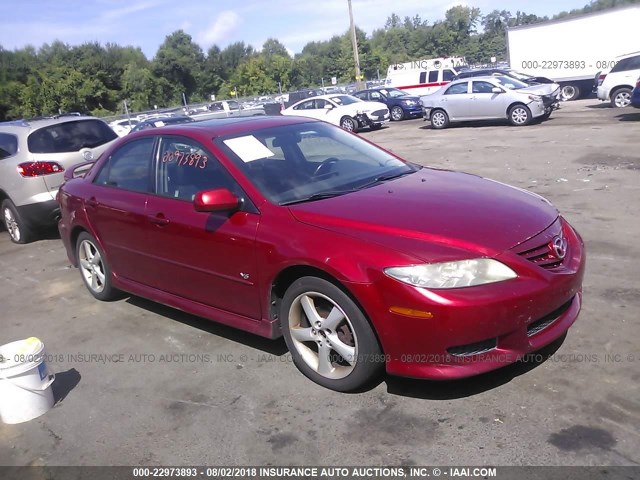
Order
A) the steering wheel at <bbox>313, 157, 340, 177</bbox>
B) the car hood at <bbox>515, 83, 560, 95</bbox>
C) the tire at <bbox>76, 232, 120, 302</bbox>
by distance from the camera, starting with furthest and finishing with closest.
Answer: the car hood at <bbox>515, 83, 560, 95</bbox> < the tire at <bbox>76, 232, 120, 302</bbox> < the steering wheel at <bbox>313, 157, 340, 177</bbox>

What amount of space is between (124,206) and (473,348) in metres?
3.01

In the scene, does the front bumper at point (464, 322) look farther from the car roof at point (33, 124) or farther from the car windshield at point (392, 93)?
the car windshield at point (392, 93)

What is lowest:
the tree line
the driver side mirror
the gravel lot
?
the gravel lot

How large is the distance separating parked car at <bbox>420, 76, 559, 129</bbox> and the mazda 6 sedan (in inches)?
552

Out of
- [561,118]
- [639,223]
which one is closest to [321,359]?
[639,223]

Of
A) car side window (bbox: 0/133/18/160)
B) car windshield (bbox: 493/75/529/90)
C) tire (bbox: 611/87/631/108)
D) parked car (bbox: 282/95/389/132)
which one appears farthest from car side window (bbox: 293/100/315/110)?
car side window (bbox: 0/133/18/160)

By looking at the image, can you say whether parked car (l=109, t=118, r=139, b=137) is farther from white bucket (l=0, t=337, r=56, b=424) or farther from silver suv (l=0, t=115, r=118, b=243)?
white bucket (l=0, t=337, r=56, b=424)

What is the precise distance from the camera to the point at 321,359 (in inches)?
145

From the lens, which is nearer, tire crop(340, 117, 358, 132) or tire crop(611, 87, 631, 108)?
tire crop(611, 87, 631, 108)

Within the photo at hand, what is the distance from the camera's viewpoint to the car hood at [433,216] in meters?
3.29

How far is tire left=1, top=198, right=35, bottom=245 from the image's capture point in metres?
8.23

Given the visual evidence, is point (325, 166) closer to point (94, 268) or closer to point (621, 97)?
point (94, 268)

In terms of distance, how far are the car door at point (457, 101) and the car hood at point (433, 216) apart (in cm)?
1567

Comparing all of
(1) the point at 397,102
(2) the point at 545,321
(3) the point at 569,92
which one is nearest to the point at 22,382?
(2) the point at 545,321
